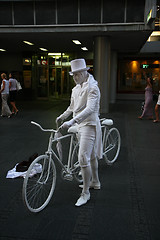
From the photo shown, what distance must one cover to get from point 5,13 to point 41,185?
1050cm

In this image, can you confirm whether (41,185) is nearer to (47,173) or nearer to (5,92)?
(47,173)

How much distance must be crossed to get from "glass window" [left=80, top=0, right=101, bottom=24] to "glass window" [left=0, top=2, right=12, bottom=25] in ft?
11.2

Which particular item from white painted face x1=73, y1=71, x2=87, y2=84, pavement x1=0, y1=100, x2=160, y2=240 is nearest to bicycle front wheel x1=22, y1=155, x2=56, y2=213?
pavement x1=0, y1=100, x2=160, y2=240

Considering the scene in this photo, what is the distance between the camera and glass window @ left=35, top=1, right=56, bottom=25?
448 inches

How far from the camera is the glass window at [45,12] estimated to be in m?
11.4

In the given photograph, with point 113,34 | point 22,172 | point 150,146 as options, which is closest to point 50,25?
point 113,34

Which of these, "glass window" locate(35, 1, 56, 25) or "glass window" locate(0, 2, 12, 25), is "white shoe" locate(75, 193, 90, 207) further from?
"glass window" locate(0, 2, 12, 25)

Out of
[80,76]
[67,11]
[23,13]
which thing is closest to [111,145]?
[80,76]

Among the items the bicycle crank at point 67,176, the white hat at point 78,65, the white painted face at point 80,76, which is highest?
the white hat at point 78,65

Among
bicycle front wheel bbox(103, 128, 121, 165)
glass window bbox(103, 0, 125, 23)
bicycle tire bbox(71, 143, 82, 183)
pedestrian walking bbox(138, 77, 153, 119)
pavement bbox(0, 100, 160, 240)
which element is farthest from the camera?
glass window bbox(103, 0, 125, 23)

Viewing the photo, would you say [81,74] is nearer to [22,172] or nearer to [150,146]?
[22,172]

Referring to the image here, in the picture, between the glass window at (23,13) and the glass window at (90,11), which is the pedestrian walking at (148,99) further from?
the glass window at (23,13)

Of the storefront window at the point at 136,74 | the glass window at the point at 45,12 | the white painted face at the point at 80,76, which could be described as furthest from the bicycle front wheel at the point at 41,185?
the storefront window at the point at 136,74

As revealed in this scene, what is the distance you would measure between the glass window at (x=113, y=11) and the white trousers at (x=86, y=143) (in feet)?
29.7
